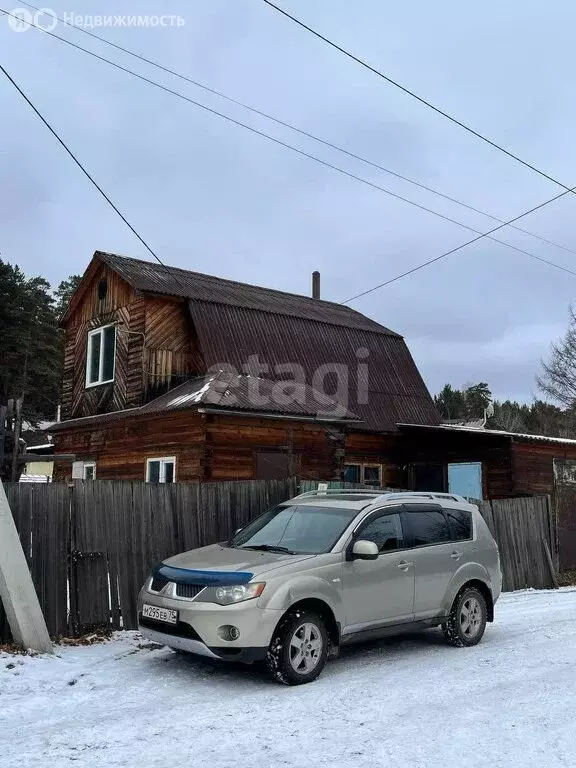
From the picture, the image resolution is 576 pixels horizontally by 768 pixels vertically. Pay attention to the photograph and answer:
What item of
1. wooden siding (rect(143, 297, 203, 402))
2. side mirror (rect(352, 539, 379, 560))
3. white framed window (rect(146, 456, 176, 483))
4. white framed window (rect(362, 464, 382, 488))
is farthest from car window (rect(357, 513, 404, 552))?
white framed window (rect(362, 464, 382, 488))

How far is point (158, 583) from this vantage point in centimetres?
734

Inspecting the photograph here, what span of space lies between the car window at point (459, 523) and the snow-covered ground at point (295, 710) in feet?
4.32

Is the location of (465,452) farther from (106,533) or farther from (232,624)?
(232,624)

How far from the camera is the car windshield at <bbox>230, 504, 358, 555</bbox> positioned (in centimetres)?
772

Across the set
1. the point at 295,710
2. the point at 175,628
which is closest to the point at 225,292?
the point at 175,628

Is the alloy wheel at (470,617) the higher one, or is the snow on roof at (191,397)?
the snow on roof at (191,397)

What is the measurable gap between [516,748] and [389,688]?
1.72 metres

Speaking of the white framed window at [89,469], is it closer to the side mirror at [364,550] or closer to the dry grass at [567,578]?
the dry grass at [567,578]

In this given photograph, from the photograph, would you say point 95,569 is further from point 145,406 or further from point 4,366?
point 4,366

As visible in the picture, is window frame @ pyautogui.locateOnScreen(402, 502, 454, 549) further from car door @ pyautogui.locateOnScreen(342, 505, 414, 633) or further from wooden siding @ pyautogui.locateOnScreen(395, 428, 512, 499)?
wooden siding @ pyautogui.locateOnScreen(395, 428, 512, 499)

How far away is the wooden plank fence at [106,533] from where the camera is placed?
859 cm

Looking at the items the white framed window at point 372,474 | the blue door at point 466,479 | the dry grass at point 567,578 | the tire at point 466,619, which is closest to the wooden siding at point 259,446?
the white framed window at point 372,474

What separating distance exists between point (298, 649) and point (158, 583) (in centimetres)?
155

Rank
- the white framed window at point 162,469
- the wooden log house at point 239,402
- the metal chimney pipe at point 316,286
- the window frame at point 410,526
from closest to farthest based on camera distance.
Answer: the window frame at point 410,526 < the wooden log house at point 239,402 < the white framed window at point 162,469 < the metal chimney pipe at point 316,286
